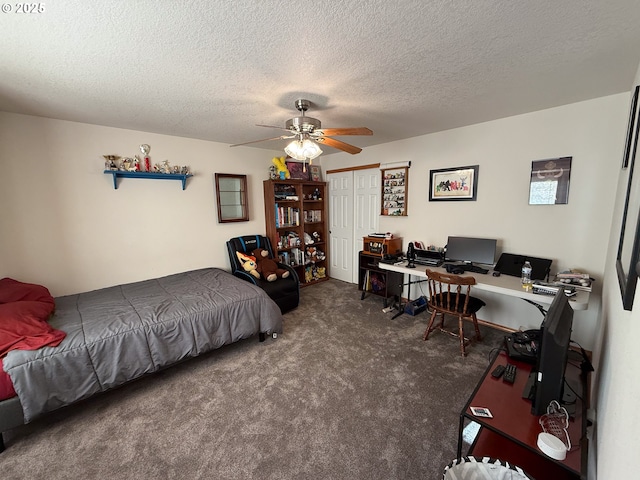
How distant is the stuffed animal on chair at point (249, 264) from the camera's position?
3.43m

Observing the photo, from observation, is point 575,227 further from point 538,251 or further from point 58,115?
point 58,115

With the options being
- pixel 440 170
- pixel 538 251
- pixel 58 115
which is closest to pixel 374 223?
pixel 440 170

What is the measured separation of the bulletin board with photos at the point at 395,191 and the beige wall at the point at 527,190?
0.12 m

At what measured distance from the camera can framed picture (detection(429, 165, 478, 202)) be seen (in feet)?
9.82

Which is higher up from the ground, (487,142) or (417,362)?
(487,142)

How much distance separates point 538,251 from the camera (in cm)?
263

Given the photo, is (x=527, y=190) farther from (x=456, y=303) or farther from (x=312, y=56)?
(x=312, y=56)

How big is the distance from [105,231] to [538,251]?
463cm

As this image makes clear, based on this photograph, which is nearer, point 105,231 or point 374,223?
point 105,231

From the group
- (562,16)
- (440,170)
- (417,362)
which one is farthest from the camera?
(440,170)

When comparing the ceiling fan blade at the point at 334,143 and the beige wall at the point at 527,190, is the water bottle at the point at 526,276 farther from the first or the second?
the ceiling fan blade at the point at 334,143

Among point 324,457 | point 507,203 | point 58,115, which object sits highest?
point 58,115

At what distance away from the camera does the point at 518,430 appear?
45.1 inches
